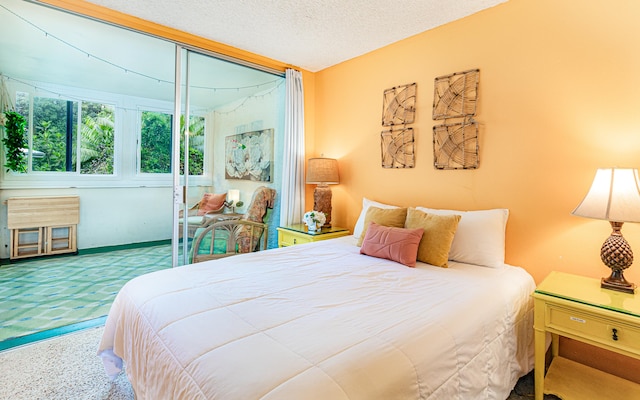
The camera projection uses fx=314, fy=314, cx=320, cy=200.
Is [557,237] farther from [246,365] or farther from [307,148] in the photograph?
[307,148]

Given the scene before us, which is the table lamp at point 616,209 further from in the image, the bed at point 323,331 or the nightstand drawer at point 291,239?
the nightstand drawer at point 291,239

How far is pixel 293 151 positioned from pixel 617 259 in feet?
9.80

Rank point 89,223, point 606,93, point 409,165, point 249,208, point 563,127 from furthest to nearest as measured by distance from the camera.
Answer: point 89,223, point 249,208, point 409,165, point 563,127, point 606,93

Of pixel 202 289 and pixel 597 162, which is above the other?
pixel 597 162

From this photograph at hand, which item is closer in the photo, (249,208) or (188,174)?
(188,174)

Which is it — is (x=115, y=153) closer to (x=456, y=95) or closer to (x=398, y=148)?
(x=398, y=148)

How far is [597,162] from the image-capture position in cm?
198

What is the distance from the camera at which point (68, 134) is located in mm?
4777

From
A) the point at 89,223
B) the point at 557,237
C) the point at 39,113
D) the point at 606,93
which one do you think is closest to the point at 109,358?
the point at 557,237

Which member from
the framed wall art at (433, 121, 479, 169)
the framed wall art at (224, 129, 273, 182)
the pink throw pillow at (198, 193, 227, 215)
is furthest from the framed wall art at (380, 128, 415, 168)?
the pink throw pillow at (198, 193, 227, 215)

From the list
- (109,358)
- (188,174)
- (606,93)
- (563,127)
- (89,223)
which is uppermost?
(606,93)

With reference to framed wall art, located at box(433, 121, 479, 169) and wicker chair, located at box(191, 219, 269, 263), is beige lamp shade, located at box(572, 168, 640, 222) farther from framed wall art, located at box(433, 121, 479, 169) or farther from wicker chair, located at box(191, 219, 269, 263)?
wicker chair, located at box(191, 219, 269, 263)

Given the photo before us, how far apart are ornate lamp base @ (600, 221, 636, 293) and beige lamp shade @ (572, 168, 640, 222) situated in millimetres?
188

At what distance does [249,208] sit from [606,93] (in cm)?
313
